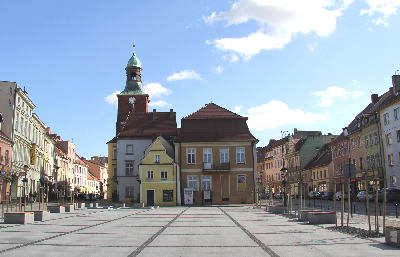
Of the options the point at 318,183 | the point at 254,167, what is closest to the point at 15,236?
the point at 254,167

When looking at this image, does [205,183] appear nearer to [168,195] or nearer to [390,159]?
[168,195]

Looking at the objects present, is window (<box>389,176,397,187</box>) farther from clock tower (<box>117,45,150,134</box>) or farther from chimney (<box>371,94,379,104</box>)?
clock tower (<box>117,45,150,134</box>)

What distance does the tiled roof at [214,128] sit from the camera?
172ft

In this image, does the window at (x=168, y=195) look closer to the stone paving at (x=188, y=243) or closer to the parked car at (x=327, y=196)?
the parked car at (x=327, y=196)

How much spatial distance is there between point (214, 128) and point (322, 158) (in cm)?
3471

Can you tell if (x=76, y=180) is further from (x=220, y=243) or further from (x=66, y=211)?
(x=220, y=243)

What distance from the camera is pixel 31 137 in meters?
56.6

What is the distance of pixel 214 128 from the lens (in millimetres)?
53219

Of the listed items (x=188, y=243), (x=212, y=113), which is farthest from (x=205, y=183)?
(x=188, y=243)

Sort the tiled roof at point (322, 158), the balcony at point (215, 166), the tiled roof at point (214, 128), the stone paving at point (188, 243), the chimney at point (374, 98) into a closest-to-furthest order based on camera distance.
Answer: the stone paving at point (188, 243), the balcony at point (215, 166), the tiled roof at point (214, 128), the chimney at point (374, 98), the tiled roof at point (322, 158)

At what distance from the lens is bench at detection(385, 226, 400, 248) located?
11266 mm

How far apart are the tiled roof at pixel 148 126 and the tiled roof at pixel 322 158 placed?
30222mm

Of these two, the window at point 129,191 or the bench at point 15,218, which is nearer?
the bench at point 15,218

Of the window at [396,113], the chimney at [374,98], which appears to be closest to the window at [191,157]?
the window at [396,113]
